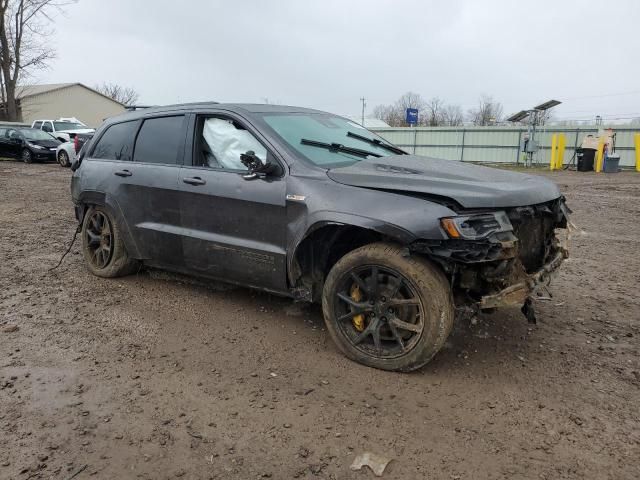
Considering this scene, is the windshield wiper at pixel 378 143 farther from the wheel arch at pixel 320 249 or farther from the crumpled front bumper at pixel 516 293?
the crumpled front bumper at pixel 516 293

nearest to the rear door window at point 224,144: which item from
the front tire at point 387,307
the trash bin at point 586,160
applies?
the front tire at point 387,307

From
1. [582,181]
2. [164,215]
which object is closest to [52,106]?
[582,181]

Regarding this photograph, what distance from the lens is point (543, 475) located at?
Result: 7.87 ft

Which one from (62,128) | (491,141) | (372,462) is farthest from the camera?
(491,141)

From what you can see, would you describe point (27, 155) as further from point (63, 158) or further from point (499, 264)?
point (499, 264)

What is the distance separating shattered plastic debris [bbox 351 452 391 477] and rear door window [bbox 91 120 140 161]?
12.0 ft

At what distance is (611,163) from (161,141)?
20.6 meters

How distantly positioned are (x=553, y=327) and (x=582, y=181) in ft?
46.5

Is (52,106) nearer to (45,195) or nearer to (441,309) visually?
(45,195)

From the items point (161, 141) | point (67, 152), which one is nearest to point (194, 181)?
point (161, 141)

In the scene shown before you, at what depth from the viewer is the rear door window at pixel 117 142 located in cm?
497

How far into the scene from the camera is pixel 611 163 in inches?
806

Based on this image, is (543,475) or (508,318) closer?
(543,475)

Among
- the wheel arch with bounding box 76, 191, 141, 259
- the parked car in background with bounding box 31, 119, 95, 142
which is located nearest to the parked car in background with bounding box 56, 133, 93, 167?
the parked car in background with bounding box 31, 119, 95, 142
